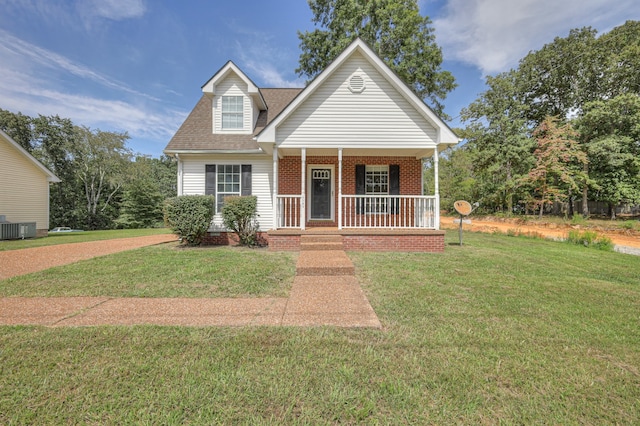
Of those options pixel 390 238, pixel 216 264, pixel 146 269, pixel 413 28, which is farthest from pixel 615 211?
pixel 146 269

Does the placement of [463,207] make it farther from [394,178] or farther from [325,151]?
[325,151]

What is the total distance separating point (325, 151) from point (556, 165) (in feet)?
60.3

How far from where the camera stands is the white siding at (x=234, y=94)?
10.4 metres

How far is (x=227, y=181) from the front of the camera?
9953mm

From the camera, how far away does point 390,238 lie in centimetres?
837

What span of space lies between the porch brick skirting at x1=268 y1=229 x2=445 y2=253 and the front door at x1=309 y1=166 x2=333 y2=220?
2497 mm

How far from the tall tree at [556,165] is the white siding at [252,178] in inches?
769

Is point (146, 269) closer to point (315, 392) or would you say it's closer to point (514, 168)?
point (315, 392)

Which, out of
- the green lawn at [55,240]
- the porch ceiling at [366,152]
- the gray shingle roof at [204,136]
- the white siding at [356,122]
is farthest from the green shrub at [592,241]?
the green lawn at [55,240]

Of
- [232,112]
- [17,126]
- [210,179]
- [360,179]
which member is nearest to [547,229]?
[360,179]

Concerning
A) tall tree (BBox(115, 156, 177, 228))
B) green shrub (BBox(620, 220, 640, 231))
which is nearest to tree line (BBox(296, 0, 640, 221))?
green shrub (BBox(620, 220, 640, 231))

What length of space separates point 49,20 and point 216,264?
15.0m

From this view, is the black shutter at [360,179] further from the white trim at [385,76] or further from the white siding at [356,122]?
the white trim at [385,76]

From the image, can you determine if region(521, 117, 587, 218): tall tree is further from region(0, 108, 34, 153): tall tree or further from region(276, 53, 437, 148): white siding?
region(0, 108, 34, 153): tall tree
